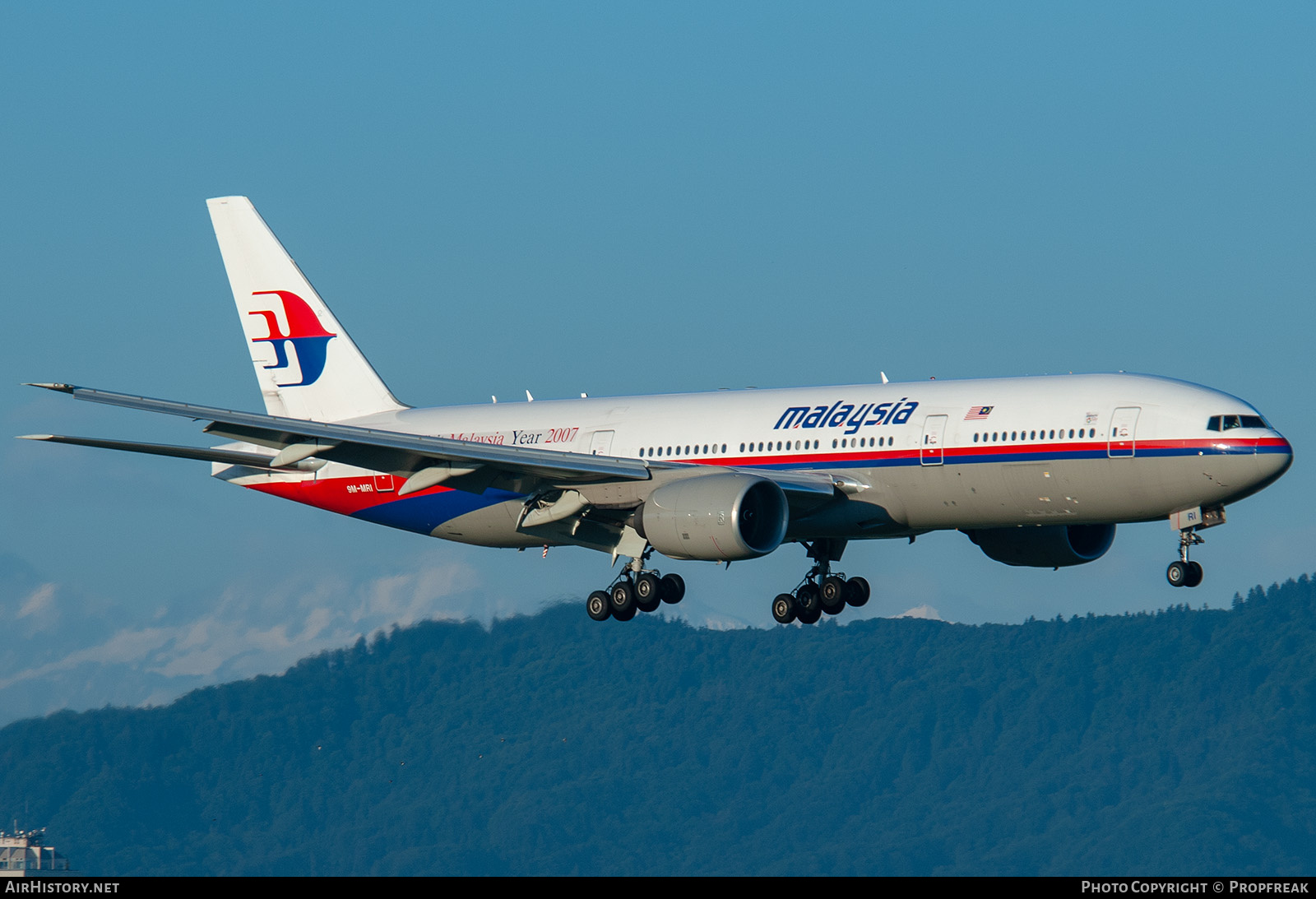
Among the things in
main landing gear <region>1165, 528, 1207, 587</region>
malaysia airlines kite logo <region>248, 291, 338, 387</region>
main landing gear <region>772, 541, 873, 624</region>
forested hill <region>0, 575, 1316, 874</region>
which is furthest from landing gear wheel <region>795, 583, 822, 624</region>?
forested hill <region>0, 575, 1316, 874</region>

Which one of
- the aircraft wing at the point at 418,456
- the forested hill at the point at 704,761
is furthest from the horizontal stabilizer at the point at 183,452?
the forested hill at the point at 704,761

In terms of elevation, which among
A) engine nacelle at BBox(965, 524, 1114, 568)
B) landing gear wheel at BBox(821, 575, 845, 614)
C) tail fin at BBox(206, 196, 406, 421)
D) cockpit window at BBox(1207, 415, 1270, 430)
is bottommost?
landing gear wheel at BBox(821, 575, 845, 614)

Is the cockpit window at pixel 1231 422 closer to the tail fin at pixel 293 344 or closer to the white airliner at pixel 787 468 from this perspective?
the white airliner at pixel 787 468

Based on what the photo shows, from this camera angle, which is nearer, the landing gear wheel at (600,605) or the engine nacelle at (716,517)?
the engine nacelle at (716,517)

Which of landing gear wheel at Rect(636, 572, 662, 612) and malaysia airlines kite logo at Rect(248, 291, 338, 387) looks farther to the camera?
malaysia airlines kite logo at Rect(248, 291, 338, 387)

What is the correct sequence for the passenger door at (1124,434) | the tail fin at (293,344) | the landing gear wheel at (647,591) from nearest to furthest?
the passenger door at (1124,434), the landing gear wheel at (647,591), the tail fin at (293,344)

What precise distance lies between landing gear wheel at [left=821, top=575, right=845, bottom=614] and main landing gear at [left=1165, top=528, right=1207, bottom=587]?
34.7 ft

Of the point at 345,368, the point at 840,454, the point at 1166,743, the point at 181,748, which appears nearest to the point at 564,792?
the point at 181,748

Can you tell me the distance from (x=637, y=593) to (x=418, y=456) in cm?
657

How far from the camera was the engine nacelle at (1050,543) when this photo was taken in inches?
1869

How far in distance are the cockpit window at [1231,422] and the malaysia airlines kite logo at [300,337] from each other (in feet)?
87.8

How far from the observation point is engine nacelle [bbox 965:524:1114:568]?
156ft

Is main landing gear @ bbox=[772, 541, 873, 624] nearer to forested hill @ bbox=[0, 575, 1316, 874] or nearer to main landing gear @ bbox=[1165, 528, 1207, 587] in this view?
main landing gear @ bbox=[1165, 528, 1207, 587]

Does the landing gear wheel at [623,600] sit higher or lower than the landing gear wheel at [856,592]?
lower
